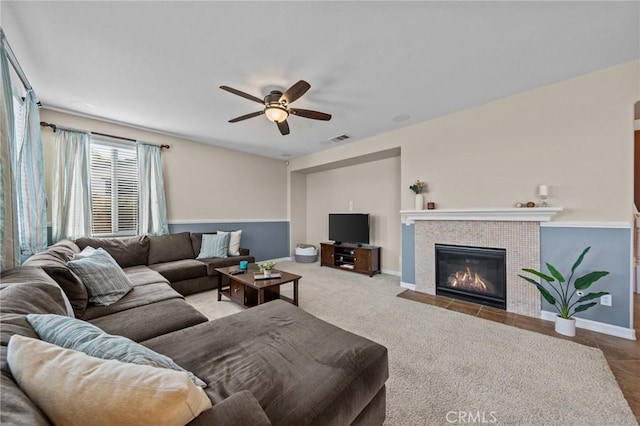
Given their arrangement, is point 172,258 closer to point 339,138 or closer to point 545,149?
point 339,138

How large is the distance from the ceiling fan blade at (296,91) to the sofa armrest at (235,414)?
217 cm

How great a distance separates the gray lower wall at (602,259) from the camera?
2.30 metres

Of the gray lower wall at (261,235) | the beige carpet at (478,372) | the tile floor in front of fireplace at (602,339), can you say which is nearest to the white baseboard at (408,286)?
the tile floor in front of fireplace at (602,339)

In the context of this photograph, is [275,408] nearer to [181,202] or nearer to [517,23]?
[517,23]

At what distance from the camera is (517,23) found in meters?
1.81

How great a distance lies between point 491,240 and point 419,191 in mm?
1118

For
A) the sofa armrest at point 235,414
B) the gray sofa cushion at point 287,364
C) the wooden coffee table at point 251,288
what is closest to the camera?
the sofa armrest at point 235,414

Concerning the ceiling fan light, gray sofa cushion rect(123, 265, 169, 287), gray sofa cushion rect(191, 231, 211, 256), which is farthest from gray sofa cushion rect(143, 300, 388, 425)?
gray sofa cushion rect(191, 231, 211, 256)

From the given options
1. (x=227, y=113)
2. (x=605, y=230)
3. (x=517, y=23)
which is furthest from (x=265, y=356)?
(x=605, y=230)

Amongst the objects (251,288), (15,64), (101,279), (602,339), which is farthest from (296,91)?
(602,339)

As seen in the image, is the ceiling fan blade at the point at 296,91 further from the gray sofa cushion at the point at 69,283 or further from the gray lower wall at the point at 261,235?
the gray lower wall at the point at 261,235

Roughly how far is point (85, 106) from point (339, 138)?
143 inches

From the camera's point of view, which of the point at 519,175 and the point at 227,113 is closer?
the point at 519,175

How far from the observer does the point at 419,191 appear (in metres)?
3.66
